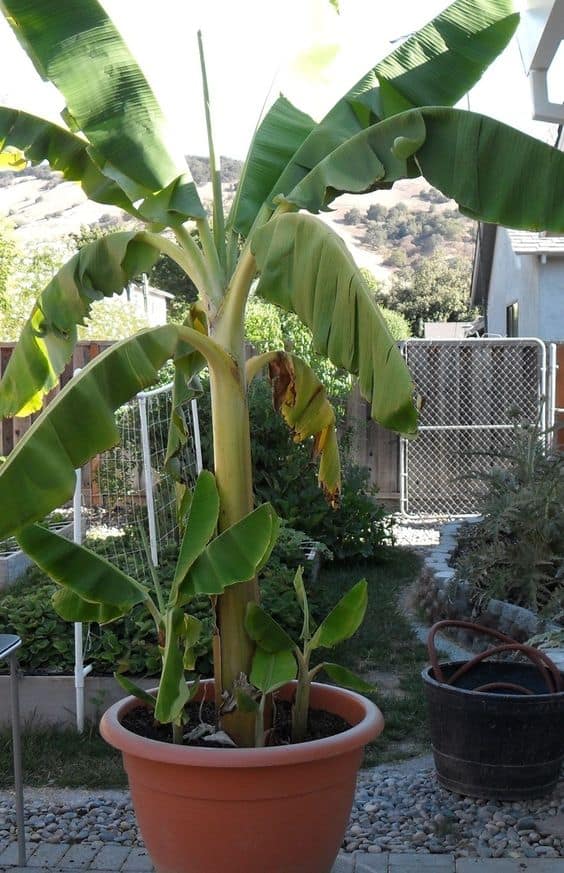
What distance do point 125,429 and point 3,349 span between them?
249 inches

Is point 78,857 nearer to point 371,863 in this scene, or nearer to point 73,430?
point 371,863

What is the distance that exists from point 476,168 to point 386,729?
11.2 ft

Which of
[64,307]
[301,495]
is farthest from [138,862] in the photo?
[301,495]

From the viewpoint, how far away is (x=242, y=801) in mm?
3523

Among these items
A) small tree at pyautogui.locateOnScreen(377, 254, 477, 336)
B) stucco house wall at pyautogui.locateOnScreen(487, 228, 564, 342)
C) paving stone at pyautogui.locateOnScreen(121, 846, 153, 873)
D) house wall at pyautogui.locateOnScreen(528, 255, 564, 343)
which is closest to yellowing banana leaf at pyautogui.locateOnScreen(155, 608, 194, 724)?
paving stone at pyautogui.locateOnScreen(121, 846, 153, 873)

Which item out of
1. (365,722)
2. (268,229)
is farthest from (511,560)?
(268,229)

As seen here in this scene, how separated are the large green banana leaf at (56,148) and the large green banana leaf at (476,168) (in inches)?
49.7

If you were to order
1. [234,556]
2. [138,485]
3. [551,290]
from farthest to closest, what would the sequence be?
[551,290] → [138,485] → [234,556]

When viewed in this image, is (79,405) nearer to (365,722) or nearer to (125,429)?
(365,722)

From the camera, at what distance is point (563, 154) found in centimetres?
392

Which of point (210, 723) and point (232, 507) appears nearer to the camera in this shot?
point (232, 507)

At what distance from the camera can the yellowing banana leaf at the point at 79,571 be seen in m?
3.85

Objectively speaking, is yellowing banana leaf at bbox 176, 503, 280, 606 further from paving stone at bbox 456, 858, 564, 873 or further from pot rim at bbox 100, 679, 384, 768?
paving stone at bbox 456, 858, 564, 873

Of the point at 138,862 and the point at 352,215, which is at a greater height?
the point at 352,215
